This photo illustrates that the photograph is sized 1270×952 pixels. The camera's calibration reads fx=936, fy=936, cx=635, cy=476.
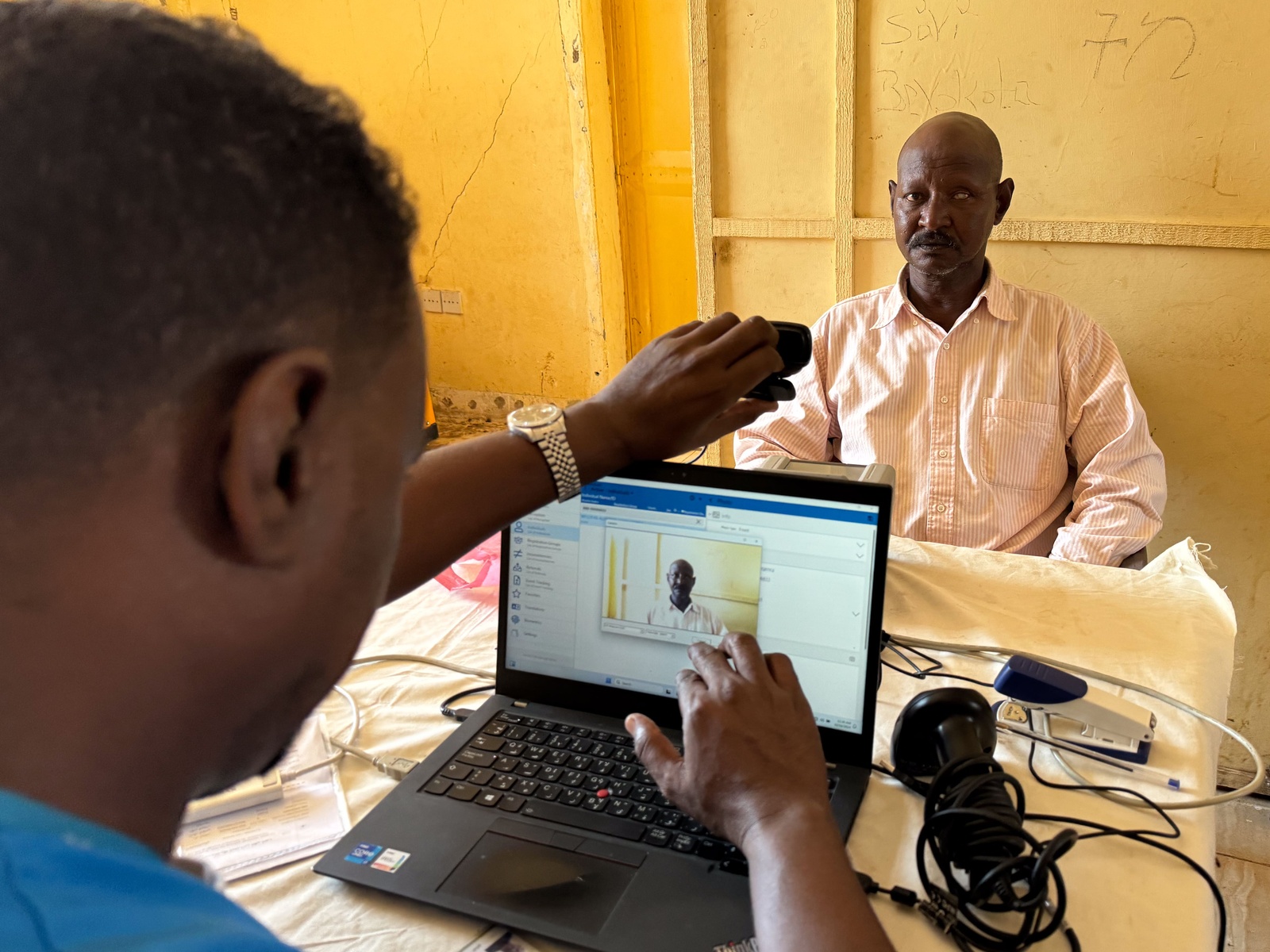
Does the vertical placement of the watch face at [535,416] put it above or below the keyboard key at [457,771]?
above

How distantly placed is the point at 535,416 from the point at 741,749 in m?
0.37

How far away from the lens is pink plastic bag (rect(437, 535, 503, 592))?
1278mm

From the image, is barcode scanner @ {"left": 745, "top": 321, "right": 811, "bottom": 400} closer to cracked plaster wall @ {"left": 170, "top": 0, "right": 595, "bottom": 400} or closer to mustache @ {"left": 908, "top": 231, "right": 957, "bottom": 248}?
mustache @ {"left": 908, "top": 231, "right": 957, "bottom": 248}

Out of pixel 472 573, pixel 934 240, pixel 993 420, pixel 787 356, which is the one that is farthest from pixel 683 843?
pixel 934 240

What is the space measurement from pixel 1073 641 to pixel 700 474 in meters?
0.55

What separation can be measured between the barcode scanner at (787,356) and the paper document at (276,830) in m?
0.54

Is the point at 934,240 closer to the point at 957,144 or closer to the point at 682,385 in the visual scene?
the point at 957,144

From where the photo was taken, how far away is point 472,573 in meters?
1.30

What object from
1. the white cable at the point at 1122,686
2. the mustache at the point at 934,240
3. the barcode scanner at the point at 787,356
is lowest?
the white cable at the point at 1122,686

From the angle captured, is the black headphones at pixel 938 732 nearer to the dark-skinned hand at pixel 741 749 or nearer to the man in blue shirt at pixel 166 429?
the dark-skinned hand at pixel 741 749

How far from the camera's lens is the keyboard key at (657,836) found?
2.54ft

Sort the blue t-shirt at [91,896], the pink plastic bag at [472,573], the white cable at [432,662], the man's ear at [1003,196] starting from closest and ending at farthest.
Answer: the blue t-shirt at [91,896], the white cable at [432,662], the pink plastic bag at [472,573], the man's ear at [1003,196]

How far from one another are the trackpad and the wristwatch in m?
0.31

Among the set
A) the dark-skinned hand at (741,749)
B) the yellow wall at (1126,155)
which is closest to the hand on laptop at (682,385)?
the dark-skinned hand at (741,749)
